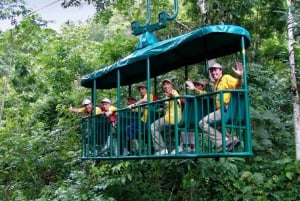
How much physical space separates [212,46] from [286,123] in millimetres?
2963

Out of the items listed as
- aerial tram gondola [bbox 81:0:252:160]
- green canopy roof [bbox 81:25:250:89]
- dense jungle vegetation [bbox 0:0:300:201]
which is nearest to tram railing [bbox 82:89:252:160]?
aerial tram gondola [bbox 81:0:252:160]

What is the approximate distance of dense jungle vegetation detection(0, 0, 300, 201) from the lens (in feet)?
19.6

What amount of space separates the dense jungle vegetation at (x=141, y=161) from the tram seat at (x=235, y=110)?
192cm

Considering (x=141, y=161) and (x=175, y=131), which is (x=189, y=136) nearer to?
(x=175, y=131)

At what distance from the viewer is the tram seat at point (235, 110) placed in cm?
378

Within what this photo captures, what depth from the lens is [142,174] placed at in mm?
6578

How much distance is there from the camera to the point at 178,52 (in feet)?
16.4

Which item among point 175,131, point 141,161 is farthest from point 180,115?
point 141,161

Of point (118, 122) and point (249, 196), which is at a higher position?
point (118, 122)

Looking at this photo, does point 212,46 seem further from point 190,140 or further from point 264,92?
point 264,92

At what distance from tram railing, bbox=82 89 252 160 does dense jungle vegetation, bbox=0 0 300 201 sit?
85cm

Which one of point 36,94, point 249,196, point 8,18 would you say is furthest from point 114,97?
point 36,94

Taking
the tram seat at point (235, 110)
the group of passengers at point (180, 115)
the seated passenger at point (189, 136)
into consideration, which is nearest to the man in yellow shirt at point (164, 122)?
the group of passengers at point (180, 115)

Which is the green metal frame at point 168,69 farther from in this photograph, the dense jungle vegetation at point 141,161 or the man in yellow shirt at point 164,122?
the dense jungle vegetation at point 141,161
